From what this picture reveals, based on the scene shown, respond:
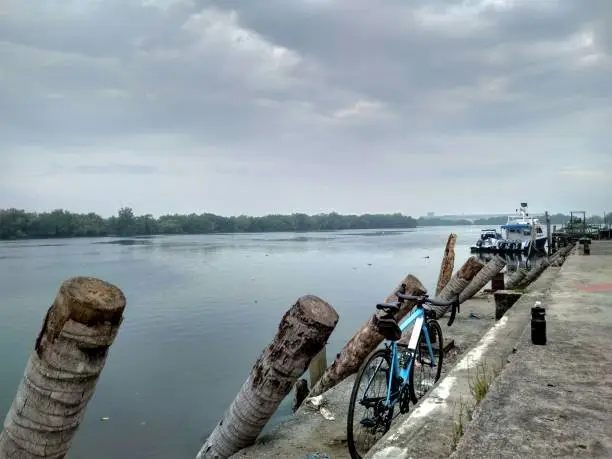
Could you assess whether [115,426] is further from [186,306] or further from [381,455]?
[186,306]

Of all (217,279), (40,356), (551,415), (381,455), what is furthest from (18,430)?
(217,279)

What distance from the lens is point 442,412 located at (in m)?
3.73

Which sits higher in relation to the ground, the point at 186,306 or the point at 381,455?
the point at 381,455

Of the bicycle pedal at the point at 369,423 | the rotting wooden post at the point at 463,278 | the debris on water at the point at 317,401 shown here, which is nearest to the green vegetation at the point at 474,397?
the bicycle pedal at the point at 369,423

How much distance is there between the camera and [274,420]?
9.77 m

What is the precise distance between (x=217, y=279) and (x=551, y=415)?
36.3 m

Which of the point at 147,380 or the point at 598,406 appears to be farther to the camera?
the point at 147,380

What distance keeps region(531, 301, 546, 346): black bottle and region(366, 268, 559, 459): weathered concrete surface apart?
43cm

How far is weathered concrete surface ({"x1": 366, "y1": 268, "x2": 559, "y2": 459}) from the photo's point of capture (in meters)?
3.11

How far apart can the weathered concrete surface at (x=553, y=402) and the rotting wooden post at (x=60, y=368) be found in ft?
7.24

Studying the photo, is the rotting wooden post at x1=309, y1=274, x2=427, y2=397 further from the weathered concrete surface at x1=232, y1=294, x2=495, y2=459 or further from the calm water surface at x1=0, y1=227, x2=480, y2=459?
the calm water surface at x1=0, y1=227, x2=480, y2=459

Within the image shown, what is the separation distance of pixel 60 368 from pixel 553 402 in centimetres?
335

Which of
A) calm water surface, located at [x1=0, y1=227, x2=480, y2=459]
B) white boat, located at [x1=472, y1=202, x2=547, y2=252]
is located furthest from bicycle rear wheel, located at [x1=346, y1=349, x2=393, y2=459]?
white boat, located at [x1=472, y1=202, x2=547, y2=252]

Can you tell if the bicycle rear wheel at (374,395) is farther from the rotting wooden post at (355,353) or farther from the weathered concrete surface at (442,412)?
the rotting wooden post at (355,353)
